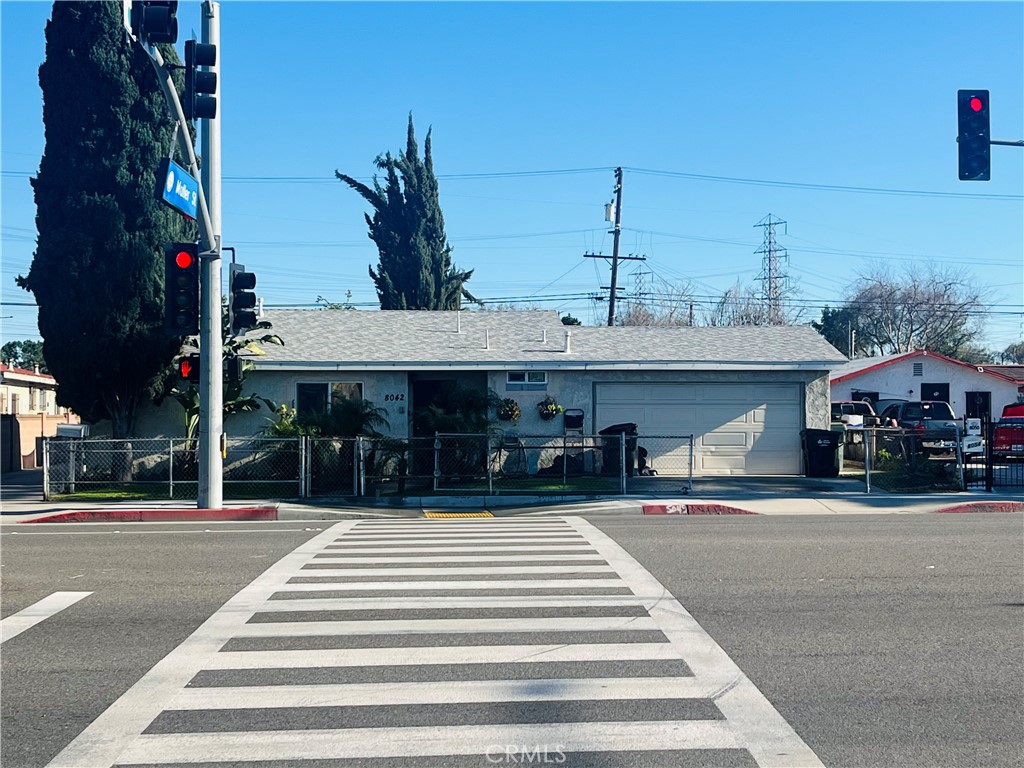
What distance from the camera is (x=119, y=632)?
8.41m

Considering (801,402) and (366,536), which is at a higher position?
(801,402)

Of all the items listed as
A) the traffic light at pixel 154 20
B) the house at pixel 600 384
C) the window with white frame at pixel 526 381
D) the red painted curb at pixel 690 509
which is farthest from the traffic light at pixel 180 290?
the window with white frame at pixel 526 381

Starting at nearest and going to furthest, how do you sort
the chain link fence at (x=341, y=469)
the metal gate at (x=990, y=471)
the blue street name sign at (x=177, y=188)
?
the blue street name sign at (x=177, y=188), the chain link fence at (x=341, y=469), the metal gate at (x=990, y=471)

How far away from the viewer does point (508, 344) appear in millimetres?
26953

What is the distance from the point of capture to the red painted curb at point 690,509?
18.8 metres

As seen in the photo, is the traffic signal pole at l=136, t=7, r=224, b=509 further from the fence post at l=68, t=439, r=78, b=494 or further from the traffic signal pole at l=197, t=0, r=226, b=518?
the fence post at l=68, t=439, r=78, b=494

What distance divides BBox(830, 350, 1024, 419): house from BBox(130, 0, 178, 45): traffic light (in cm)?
3732

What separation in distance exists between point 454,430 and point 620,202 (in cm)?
2689

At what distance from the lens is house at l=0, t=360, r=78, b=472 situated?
31.9 meters

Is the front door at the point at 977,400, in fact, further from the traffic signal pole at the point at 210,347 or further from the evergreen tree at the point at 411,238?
the traffic signal pole at the point at 210,347

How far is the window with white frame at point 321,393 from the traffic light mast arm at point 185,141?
24.3 feet

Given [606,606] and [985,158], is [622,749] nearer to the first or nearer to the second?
[606,606]

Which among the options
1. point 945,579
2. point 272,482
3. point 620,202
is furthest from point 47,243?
point 620,202

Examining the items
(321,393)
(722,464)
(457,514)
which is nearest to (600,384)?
(722,464)
